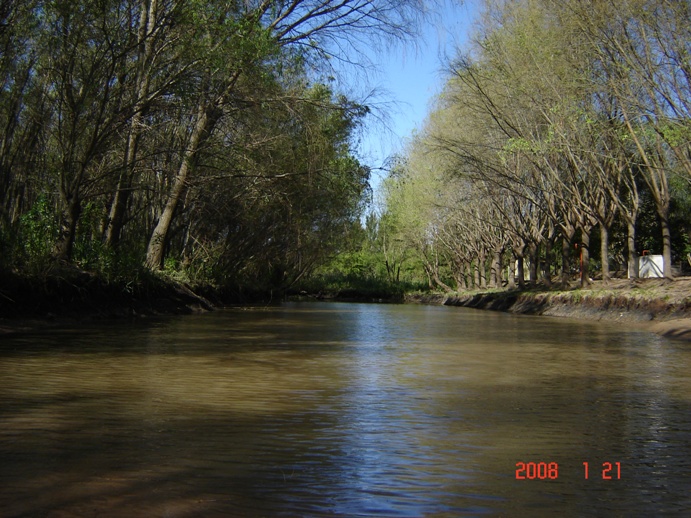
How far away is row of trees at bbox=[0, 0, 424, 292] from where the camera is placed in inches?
539

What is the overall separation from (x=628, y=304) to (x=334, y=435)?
58.2ft

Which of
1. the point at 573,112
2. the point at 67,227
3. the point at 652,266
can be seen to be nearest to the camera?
the point at 67,227

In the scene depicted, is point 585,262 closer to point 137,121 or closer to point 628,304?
point 628,304

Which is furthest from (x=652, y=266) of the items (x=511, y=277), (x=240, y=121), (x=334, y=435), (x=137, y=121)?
(x=334, y=435)

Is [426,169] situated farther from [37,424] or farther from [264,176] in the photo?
[37,424]

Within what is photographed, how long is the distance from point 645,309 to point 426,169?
24.0 meters

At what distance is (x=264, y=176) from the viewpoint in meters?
17.3

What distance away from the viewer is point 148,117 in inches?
663

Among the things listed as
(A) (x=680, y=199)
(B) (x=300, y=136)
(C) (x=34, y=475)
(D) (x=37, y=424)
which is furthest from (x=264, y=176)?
(A) (x=680, y=199)

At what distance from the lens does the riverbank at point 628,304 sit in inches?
675
